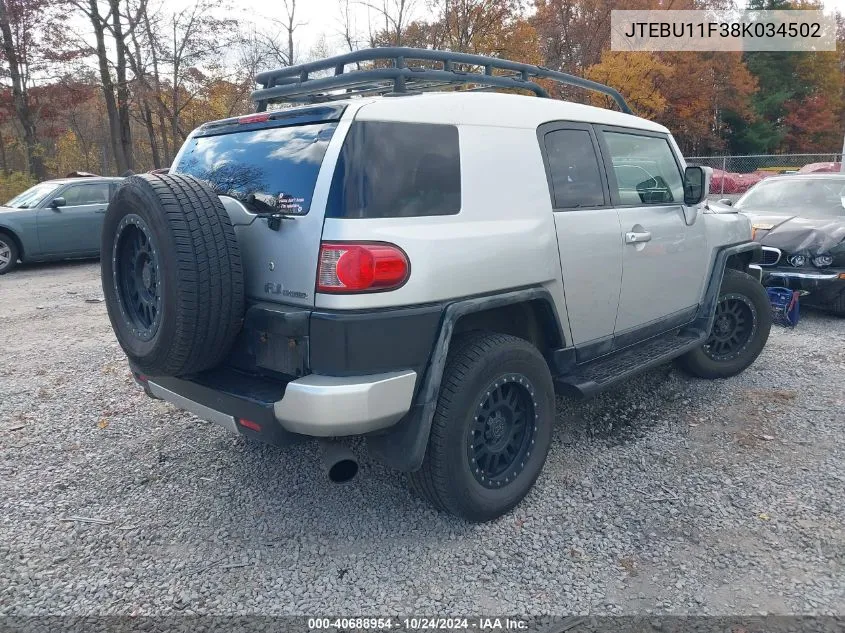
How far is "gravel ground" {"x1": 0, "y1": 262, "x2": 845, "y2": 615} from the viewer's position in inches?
102

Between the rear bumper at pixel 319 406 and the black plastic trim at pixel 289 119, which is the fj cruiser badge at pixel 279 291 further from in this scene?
the black plastic trim at pixel 289 119

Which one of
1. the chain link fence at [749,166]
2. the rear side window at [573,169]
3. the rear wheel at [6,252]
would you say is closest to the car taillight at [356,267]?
the rear side window at [573,169]

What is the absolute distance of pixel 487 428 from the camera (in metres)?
3.08

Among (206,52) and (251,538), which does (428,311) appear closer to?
(251,538)

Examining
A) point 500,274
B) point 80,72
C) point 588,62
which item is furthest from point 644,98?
point 500,274

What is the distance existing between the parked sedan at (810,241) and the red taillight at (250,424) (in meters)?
4.97

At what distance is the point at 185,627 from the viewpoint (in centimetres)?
242

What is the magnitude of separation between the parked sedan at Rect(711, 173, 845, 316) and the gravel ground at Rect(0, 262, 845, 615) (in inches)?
96.0

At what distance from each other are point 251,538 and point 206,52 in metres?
22.4

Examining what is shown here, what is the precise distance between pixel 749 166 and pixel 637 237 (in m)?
24.7

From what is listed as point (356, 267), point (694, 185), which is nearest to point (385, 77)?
point (356, 267)

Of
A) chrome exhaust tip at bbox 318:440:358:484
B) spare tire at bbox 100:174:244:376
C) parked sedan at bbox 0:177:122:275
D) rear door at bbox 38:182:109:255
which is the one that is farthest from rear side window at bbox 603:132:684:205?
rear door at bbox 38:182:109:255

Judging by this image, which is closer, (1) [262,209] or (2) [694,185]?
(1) [262,209]

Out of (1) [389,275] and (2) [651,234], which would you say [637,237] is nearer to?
(2) [651,234]
